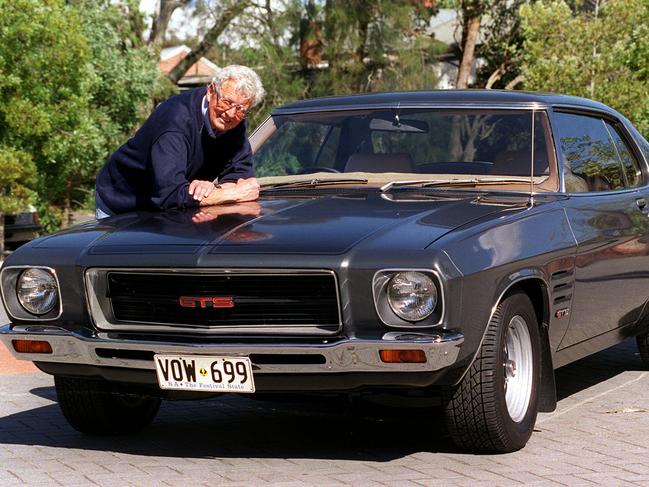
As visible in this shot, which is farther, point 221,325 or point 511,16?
point 511,16

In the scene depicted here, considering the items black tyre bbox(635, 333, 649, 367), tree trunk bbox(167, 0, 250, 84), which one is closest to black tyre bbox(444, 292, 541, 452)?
black tyre bbox(635, 333, 649, 367)

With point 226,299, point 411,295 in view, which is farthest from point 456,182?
point 226,299

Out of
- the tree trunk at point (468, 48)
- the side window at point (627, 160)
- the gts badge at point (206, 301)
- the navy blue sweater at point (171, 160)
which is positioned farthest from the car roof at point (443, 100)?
the tree trunk at point (468, 48)

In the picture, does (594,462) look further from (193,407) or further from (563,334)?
(193,407)

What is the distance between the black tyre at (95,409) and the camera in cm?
620

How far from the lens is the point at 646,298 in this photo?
7406 millimetres

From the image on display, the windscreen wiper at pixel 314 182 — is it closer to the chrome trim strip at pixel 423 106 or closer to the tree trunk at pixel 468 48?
the chrome trim strip at pixel 423 106

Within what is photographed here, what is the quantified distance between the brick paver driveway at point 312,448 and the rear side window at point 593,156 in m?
1.22

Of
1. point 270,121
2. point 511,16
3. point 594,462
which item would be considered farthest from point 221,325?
point 511,16

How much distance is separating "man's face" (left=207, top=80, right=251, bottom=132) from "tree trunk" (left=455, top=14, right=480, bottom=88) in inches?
1169

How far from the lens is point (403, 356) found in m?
5.07

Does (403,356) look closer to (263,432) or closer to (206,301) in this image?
(206,301)

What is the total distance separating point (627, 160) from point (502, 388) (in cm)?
282

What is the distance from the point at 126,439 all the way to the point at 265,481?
128 cm
